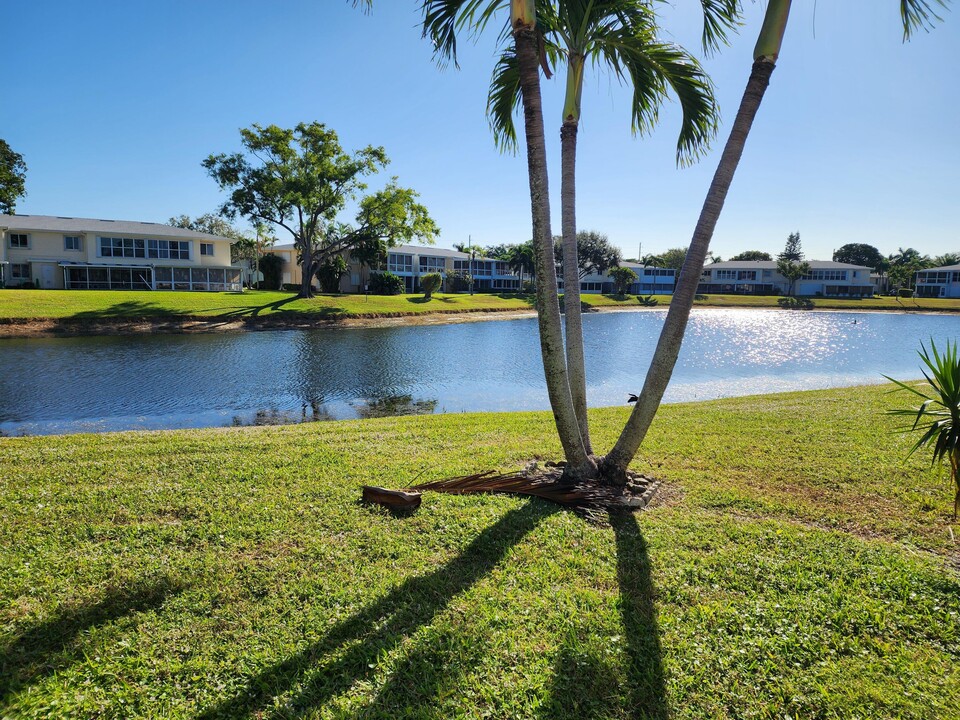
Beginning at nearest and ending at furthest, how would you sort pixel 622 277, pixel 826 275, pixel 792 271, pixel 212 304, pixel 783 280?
1. pixel 212 304
2. pixel 622 277
3. pixel 792 271
4. pixel 826 275
5. pixel 783 280

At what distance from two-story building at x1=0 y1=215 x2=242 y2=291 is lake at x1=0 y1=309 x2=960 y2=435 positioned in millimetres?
21435

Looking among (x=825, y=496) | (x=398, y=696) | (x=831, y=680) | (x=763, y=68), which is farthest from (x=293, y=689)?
(x=763, y=68)

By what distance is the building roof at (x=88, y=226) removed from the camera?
45.7 m

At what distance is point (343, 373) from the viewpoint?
2131cm

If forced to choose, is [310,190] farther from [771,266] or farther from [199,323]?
[771,266]

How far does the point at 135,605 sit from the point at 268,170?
4932cm

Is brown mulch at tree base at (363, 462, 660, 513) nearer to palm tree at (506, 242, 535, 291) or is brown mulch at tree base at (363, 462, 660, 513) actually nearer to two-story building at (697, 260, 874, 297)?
palm tree at (506, 242, 535, 291)

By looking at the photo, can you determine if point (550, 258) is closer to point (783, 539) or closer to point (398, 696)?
point (783, 539)

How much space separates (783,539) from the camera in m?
5.31

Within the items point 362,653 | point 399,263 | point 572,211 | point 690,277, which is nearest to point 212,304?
point 399,263

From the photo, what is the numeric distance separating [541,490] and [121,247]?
54335 mm

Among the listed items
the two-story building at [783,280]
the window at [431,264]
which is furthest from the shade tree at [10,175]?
the two-story building at [783,280]

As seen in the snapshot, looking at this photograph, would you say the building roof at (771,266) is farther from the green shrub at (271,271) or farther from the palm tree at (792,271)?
the green shrub at (271,271)

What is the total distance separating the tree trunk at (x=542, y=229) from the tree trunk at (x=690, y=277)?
77 centimetres
